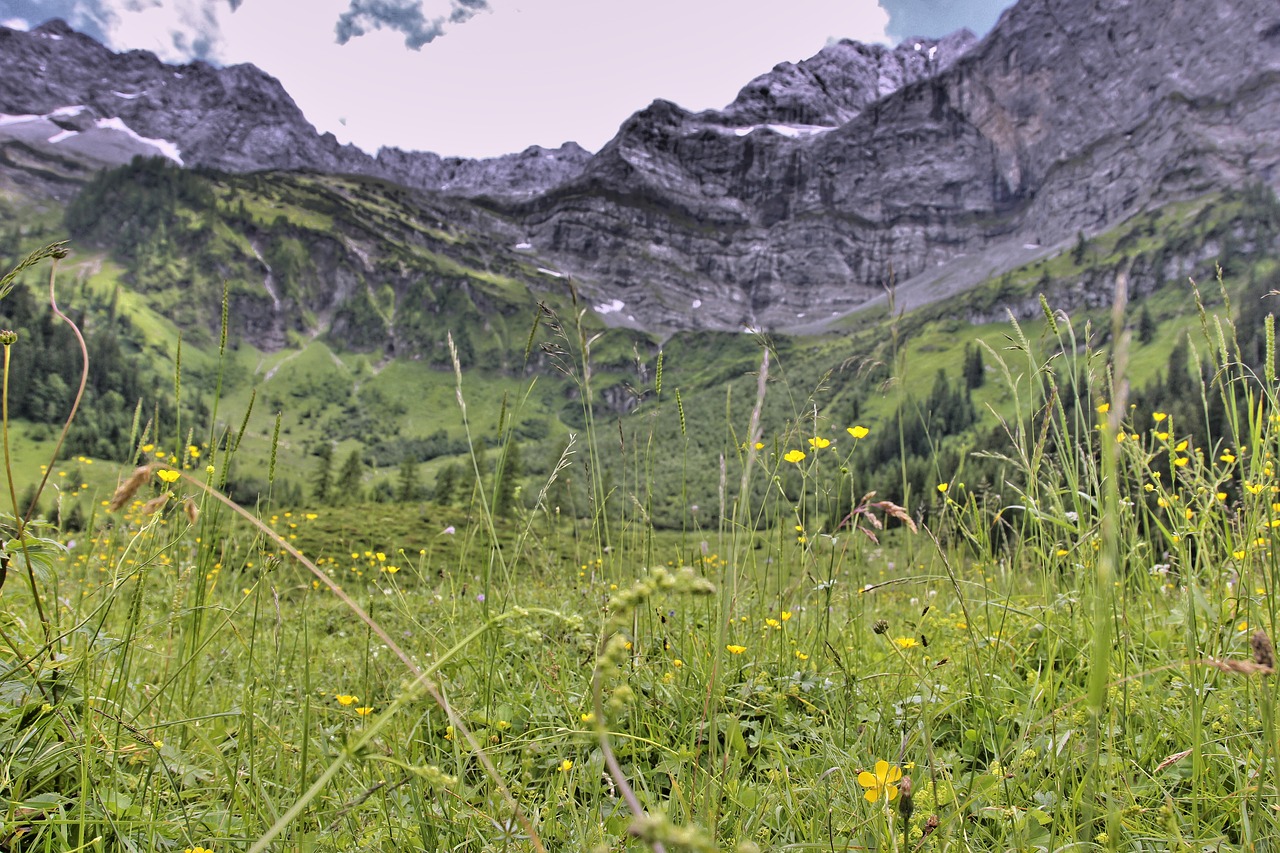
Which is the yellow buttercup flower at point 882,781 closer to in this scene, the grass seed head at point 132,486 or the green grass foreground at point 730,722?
the green grass foreground at point 730,722

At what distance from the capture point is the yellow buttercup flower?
1398 millimetres

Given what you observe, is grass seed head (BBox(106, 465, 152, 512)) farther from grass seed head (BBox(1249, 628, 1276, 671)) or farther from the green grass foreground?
grass seed head (BBox(1249, 628, 1276, 671))

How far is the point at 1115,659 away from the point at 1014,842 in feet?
4.50

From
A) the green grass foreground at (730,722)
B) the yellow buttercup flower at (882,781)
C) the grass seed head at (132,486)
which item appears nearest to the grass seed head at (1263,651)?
the green grass foreground at (730,722)

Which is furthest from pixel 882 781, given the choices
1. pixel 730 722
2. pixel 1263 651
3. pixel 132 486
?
A: pixel 132 486

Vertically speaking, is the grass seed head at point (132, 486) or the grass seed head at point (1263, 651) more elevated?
the grass seed head at point (132, 486)

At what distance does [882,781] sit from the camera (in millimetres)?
1454

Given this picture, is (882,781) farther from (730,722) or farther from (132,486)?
(132,486)

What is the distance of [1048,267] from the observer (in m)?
172

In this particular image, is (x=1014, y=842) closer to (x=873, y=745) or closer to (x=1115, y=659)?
(x=873, y=745)

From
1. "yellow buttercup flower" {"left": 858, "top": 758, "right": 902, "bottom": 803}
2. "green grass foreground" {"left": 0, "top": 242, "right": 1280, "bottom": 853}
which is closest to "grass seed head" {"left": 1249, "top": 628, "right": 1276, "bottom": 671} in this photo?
"green grass foreground" {"left": 0, "top": 242, "right": 1280, "bottom": 853}

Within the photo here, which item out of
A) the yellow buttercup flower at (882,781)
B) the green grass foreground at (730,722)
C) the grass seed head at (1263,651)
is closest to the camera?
the grass seed head at (1263,651)

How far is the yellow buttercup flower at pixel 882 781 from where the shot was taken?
4.59 feet

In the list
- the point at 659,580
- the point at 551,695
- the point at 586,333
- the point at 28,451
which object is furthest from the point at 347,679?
the point at 28,451
